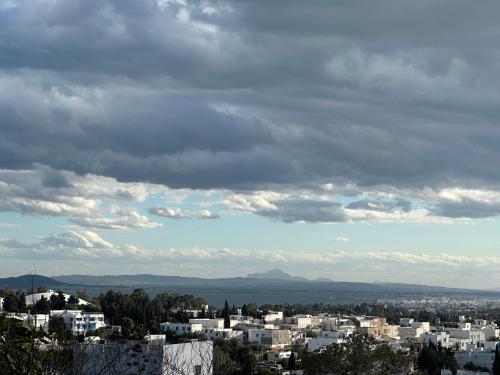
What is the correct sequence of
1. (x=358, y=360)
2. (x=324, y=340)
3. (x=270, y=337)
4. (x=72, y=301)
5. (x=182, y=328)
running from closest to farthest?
(x=358, y=360), (x=324, y=340), (x=182, y=328), (x=270, y=337), (x=72, y=301)

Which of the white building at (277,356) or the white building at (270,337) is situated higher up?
the white building at (270,337)

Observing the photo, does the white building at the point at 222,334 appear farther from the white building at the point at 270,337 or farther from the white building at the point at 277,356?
the white building at the point at 277,356

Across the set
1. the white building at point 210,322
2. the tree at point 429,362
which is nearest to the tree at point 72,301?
the white building at point 210,322

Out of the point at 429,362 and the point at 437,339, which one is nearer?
the point at 429,362

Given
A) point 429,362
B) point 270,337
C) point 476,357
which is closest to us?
point 429,362

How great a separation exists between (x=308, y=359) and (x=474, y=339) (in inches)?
2612

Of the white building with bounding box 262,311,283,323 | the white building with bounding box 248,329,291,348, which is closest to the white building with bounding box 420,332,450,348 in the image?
the white building with bounding box 248,329,291,348

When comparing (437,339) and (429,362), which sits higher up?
(437,339)

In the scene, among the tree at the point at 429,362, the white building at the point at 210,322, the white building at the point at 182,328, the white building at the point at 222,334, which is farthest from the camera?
the white building at the point at 210,322

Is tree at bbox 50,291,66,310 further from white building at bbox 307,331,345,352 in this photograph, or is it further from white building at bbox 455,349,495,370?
white building at bbox 455,349,495,370

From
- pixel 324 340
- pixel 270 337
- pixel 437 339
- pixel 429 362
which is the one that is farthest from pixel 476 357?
pixel 270 337

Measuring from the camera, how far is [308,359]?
34.2 metres

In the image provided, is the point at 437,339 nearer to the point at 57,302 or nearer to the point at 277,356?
the point at 277,356

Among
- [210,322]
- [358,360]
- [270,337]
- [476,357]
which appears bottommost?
[476,357]
